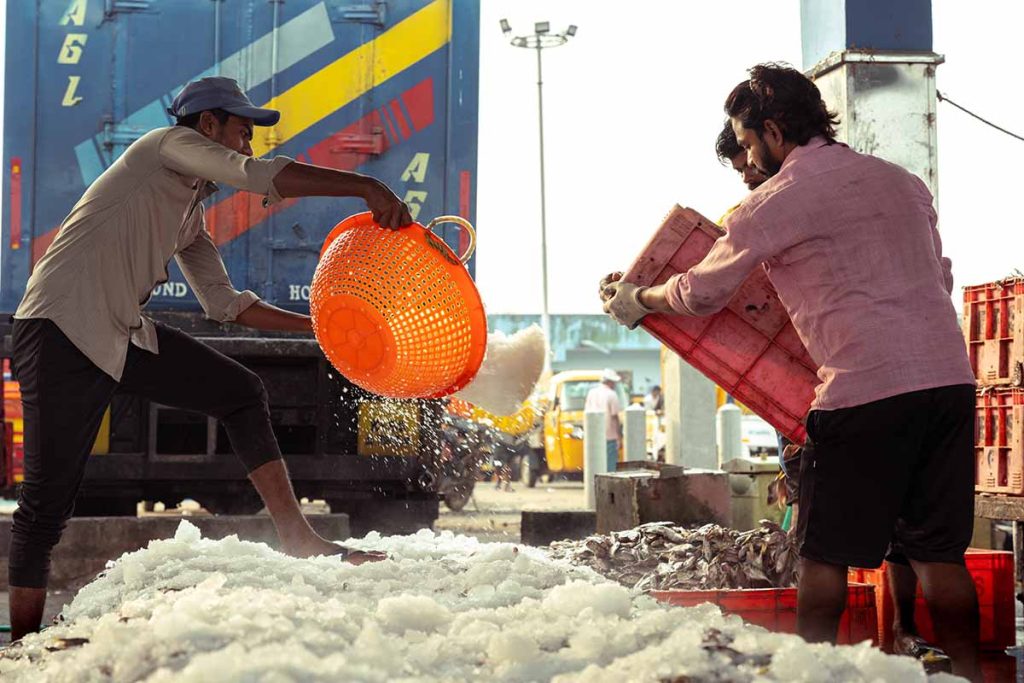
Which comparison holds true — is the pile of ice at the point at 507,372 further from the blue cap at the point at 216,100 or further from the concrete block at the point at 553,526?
the concrete block at the point at 553,526

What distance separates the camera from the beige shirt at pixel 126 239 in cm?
462

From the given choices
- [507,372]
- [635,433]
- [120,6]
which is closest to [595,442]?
[635,433]

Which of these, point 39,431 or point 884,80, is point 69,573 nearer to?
point 39,431

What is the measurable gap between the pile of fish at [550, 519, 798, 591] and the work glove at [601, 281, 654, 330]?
117cm

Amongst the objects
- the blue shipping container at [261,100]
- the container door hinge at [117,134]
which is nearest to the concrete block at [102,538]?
the blue shipping container at [261,100]

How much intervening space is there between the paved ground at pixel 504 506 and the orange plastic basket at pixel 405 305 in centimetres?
642

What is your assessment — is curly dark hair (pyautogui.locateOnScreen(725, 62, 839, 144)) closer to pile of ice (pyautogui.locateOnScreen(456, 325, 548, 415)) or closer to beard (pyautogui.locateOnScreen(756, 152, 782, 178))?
beard (pyautogui.locateOnScreen(756, 152, 782, 178))

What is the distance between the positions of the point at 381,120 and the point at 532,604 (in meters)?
5.28

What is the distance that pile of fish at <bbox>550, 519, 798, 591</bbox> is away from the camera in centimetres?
532

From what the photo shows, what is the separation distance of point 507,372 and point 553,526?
11.1 feet

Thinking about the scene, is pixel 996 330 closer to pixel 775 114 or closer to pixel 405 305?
pixel 775 114

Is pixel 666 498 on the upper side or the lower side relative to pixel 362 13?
lower

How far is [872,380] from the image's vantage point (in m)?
3.92

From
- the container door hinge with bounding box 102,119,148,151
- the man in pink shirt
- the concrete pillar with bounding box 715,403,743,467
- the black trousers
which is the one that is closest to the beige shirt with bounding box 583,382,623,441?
the concrete pillar with bounding box 715,403,743,467
